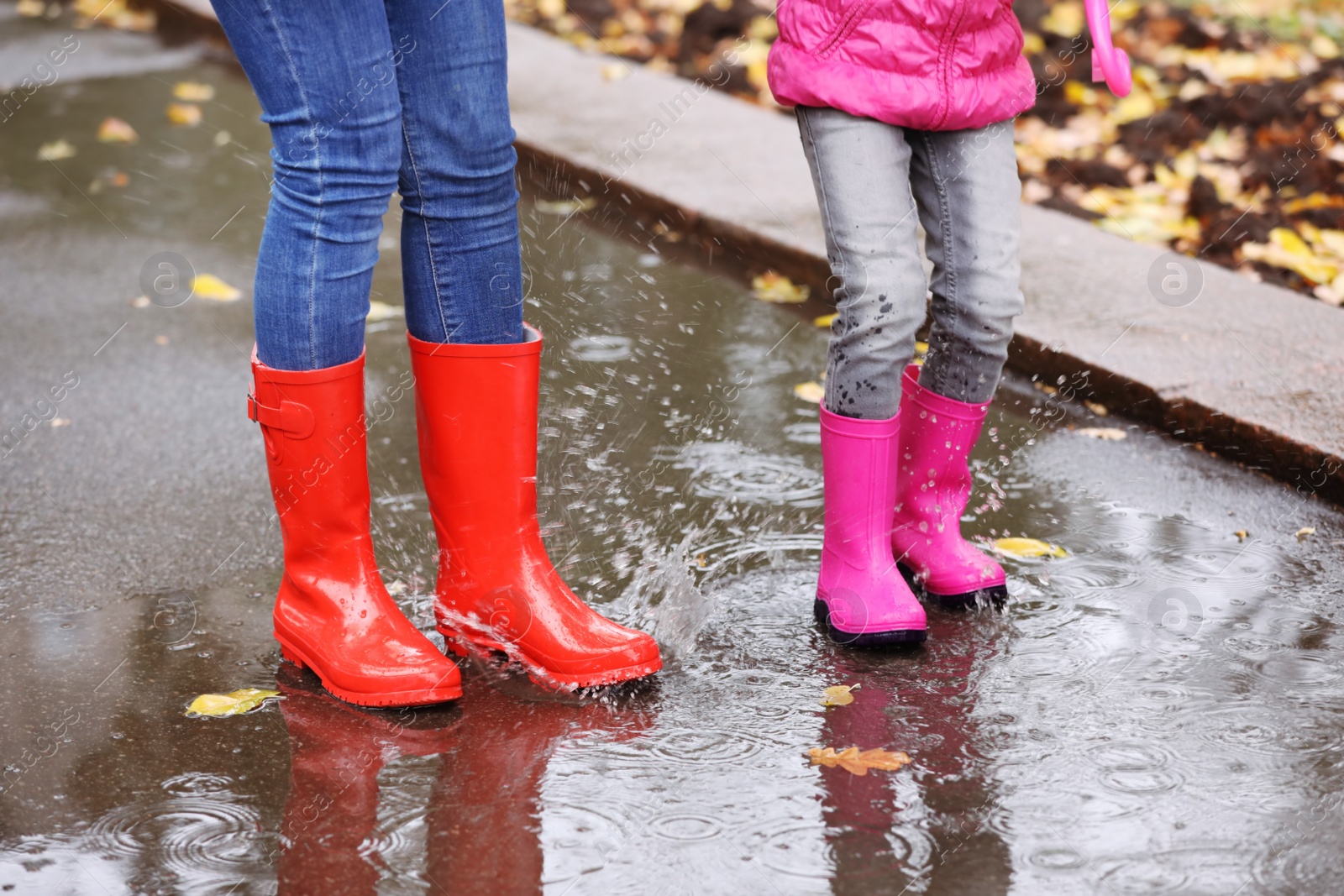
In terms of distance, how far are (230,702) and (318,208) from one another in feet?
2.65

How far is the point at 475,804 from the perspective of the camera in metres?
1.95

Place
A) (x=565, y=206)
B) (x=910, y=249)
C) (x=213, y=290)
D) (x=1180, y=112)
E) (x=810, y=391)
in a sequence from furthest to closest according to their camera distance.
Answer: (x=1180, y=112) → (x=565, y=206) → (x=213, y=290) → (x=810, y=391) → (x=910, y=249)

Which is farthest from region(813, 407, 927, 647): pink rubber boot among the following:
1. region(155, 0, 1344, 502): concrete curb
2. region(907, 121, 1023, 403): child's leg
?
region(155, 0, 1344, 502): concrete curb

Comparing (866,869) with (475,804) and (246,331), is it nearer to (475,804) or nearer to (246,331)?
(475,804)

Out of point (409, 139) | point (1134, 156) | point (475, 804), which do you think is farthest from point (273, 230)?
point (1134, 156)

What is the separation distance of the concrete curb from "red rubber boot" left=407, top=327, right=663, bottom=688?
1617 mm

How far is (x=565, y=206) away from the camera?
200 inches

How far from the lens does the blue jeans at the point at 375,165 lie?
192 cm

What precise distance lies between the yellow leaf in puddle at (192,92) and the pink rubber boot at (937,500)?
15.4ft

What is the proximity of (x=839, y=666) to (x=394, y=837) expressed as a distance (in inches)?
32.3

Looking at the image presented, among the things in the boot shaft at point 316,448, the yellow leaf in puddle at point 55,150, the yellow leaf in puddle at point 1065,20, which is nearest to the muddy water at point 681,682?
the boot shaft at point 316,448

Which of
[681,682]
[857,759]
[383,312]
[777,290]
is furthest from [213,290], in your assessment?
[857,759]

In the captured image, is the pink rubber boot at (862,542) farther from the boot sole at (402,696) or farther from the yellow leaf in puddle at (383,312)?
the yellow leaf in puddle at (383,312)

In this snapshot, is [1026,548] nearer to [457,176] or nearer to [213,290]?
[457,176]
